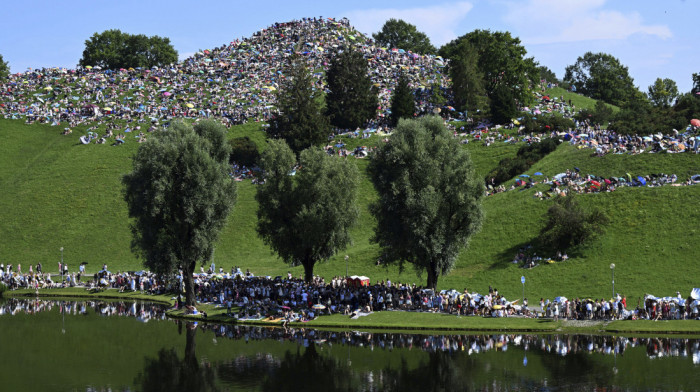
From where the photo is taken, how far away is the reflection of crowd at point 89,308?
6475 centimetres

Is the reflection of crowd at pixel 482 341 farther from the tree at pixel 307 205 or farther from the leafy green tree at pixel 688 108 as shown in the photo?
the leafy green tree at pixel 688 108

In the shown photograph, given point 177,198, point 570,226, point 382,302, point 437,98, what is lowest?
point 382,302

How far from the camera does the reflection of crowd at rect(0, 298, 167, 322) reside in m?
64.8

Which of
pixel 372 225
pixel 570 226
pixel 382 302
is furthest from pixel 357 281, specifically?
pixel 372 225

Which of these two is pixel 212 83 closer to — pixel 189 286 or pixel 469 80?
pixel 469 80

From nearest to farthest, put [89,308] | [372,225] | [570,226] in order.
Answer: [89,308] → [570,226] → [372,225]

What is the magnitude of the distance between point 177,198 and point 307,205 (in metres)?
13.8

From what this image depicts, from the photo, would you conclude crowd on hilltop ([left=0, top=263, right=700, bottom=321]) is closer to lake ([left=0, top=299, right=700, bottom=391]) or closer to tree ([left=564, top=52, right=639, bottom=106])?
lake ([left=0, top=299, right=700, bottom=391])

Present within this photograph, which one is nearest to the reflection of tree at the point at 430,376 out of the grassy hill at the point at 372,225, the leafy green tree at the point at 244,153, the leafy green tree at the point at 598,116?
the grassy hill at the point at 372,225

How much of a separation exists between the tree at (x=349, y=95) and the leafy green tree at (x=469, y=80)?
15.5 m

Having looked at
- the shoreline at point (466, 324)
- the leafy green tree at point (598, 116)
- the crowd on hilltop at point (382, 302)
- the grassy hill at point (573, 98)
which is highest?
the grassy hill at point (573, 98)

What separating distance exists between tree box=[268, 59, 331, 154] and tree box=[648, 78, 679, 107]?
108617 mm

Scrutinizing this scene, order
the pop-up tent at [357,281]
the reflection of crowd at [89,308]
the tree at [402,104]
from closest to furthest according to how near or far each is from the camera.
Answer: the reflection of crowd at [89,308], the pop-up tent at [357,281], the tree at [402,104]

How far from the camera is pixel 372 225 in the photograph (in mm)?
92562
